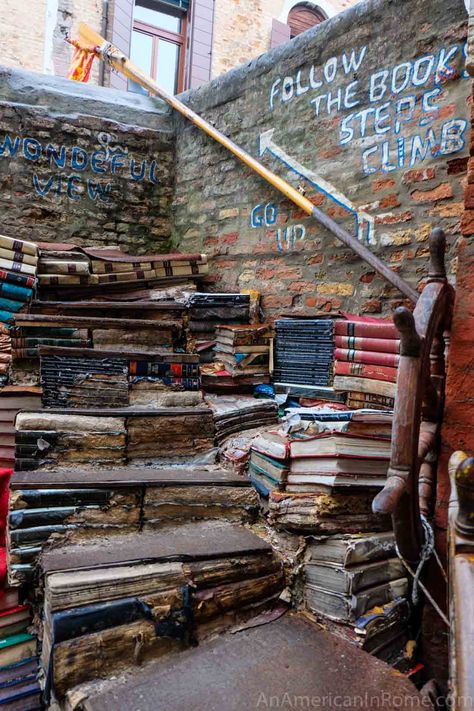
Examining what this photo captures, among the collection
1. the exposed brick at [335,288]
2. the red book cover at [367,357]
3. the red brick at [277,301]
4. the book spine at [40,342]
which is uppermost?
the exposed brick at [335,288]

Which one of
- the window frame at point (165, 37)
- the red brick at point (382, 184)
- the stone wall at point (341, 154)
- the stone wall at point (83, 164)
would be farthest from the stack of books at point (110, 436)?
the window frame at point (165, 37)

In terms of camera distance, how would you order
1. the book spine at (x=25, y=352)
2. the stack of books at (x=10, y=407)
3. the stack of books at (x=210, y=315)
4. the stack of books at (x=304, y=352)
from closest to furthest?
the stack of books at (x=10, y=407)
the book spine at (x=25, y=352)
the stack of books at (x=304, y=352)
the stack of books at (x=210, y=315)

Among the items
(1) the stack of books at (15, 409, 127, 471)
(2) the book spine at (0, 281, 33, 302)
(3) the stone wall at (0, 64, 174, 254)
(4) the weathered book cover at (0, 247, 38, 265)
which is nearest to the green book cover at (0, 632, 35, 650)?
(1) the stack of books at (15, 409, 127, 471)

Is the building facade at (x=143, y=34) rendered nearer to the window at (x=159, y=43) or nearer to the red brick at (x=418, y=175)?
the window at (x=159, y=43)

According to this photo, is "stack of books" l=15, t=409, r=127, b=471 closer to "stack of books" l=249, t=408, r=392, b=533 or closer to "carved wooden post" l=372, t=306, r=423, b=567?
"stack of books" l=249, t=408, r=392, b=533

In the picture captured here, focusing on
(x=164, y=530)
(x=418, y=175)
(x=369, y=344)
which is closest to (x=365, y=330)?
(x=369, y=344)

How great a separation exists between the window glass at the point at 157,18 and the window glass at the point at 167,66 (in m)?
0.27

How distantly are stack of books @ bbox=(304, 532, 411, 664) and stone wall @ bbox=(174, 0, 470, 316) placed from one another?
5.31 ft

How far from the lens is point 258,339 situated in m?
3.44

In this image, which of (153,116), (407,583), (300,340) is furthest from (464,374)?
(153,116)

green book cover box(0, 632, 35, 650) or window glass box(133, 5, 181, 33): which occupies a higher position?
window glass box(133, 5, 181, 33)

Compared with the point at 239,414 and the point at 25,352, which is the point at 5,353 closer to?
the point at 25,352

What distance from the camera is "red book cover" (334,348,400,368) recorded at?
108 inches

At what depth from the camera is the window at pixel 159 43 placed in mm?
8773
